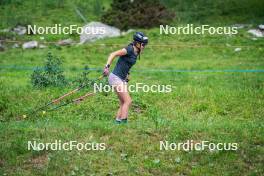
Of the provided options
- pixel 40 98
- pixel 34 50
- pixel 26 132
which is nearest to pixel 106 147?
pixel 26 132

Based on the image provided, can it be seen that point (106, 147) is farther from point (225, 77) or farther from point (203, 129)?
point (225, 77)

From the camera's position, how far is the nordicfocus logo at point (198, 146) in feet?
39.2

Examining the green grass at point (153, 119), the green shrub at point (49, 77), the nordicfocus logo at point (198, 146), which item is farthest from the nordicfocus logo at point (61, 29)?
the nordicfocus logo at point (198, 146)

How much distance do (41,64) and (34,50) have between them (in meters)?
5.41

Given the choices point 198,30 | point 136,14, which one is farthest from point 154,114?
point 136,14

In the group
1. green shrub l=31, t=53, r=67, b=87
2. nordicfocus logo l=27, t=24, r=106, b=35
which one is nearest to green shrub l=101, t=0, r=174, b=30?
nordicfocus logo l=27, t=24, r=106, b=35

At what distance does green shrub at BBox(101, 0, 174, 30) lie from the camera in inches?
1371

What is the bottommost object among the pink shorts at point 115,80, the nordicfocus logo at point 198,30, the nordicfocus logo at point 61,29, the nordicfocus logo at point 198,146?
the nordicfocus logo at point 61,29

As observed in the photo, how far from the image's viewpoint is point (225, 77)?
22375 millimetres

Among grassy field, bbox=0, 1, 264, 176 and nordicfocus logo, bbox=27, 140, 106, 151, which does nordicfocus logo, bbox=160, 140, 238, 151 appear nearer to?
grassy field, bbox=0, 1, 264, 176

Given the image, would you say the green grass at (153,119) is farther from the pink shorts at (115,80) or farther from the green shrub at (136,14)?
the green shrub at (136,14)

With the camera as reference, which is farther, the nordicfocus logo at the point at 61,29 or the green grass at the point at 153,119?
the nordicfocus logo at the point at 61,29

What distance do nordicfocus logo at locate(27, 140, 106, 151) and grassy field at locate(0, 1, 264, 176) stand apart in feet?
0.60

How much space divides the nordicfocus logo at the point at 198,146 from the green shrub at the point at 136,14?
916 inches
